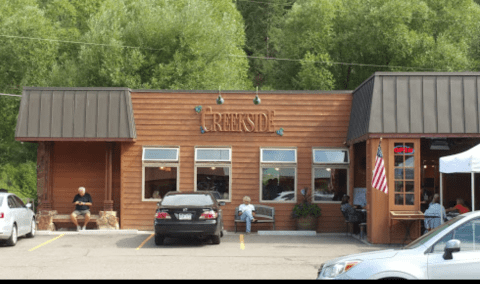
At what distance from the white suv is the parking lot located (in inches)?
12.3

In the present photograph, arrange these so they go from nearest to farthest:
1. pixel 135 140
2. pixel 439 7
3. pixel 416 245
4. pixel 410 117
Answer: pixel 416 245 < pixel 410 117 < pixel 135 140 < pixel 439 7

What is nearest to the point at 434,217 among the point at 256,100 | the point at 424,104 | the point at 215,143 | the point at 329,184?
the point at 424,104

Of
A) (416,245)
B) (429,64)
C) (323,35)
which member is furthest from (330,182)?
(323,35)

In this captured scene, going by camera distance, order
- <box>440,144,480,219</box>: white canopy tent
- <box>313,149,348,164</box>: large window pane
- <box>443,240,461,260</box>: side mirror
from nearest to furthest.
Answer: <box>443,240,461,260</box>: side mirror
<box>440,144,480,219</box>: white canopy tent
<box>313,149,348,164</box>: large window pane

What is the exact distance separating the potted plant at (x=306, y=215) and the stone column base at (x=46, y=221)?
7938mm

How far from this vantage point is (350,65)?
4256 cm

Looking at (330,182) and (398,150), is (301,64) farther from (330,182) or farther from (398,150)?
(398,150)

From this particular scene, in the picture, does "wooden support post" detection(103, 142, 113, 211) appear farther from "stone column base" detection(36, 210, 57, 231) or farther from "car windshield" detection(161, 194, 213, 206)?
"car windshield" detection(161, 194, 213, 206)

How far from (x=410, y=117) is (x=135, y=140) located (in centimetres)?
905

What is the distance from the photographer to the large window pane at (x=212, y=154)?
22.2 meters

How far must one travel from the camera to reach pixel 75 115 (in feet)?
70.9

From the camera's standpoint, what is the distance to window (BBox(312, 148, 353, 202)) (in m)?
22.1

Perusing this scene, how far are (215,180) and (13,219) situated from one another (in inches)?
276

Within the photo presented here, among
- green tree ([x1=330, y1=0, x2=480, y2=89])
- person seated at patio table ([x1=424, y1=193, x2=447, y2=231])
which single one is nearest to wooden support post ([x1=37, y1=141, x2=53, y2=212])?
person seated at patio table ([x1=424, y1=193, x2=447, y2=231])
